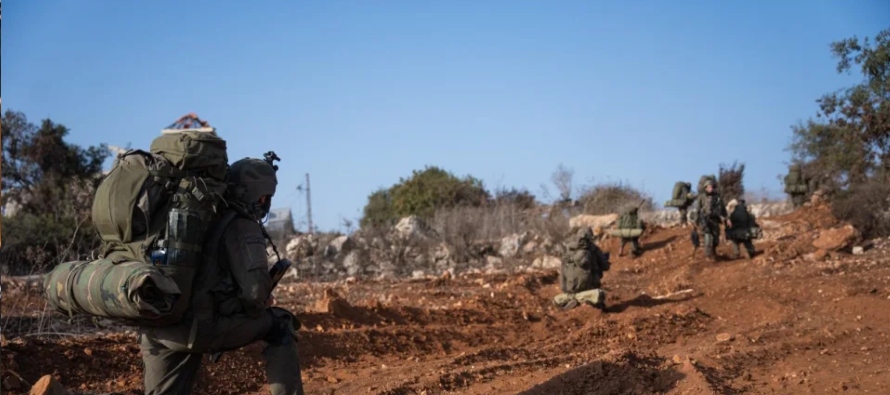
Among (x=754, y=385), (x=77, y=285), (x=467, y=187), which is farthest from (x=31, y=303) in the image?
(x=467, y=187)

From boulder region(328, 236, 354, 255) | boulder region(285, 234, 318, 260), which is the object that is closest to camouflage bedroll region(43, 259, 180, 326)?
boulder region(285, 234, 318, 260)

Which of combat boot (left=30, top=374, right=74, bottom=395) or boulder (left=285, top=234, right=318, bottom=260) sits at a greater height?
boulder (left=285, top=234, right=318, bottom=260)

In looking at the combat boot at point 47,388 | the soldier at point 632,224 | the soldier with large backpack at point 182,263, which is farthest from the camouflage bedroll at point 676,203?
the combat boot at point 47,388

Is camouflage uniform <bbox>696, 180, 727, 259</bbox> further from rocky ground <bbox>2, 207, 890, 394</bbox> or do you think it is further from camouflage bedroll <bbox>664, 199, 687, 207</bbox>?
camouflage bedroll <bbox>664, 199, 687, 207</bbox>

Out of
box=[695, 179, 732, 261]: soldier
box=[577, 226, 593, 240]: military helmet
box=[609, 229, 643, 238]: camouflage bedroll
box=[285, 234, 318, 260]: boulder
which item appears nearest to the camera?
box=[577, 226, 593, 240]: military helmet

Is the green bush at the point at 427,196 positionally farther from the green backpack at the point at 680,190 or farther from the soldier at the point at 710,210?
the soldier at the point at 710,210

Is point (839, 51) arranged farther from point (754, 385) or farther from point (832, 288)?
point (754, 385)

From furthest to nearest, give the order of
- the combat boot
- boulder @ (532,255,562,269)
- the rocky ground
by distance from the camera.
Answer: boulder @ (532,255,562,269) → the rocky ground → the combat boot

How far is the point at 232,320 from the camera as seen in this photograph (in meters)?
4.95

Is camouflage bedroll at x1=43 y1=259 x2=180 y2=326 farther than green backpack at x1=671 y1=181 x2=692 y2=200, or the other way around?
green backpack at x1=671 y1=181 x2=692 y2=200

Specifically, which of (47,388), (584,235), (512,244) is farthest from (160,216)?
(512,244)

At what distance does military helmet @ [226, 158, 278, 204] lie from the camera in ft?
17.0

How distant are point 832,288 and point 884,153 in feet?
22.2

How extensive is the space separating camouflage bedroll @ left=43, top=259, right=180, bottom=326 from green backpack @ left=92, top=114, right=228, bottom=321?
10 centimetres
